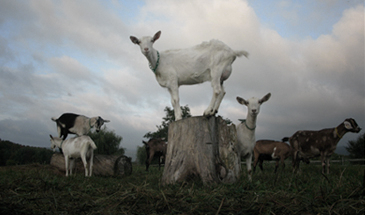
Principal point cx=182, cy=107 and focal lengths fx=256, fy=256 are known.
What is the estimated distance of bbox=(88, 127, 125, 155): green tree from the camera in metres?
17.0

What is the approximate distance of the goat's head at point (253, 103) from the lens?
18.4ft

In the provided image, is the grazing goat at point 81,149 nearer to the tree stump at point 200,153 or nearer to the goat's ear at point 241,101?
the tree stump at point 200,153

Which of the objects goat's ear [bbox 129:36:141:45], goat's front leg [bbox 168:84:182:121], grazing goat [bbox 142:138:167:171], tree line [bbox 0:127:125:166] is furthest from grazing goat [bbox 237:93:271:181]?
tree line [bbox 0:127:125:166]

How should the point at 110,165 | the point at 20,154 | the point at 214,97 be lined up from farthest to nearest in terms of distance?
the point at 20,154 < the point at 110,165 < the point at 214,97

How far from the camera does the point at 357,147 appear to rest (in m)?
20.1

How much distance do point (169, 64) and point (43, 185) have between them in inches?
130

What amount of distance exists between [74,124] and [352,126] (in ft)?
32.2

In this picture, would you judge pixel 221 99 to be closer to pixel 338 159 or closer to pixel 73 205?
pixel 73 205

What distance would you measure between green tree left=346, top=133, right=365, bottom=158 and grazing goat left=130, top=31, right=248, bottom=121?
19345 millimetres

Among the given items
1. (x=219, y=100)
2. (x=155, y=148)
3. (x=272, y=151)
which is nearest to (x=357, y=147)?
(x=272, y=151)

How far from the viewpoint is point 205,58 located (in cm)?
555

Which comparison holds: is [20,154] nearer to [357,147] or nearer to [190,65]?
[190,65]

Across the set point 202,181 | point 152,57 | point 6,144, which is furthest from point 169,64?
point 6,144

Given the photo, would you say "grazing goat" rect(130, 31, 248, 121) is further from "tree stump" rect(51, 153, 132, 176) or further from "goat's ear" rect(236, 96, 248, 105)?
"tree stump" rect(51, 153, 132, 176)
